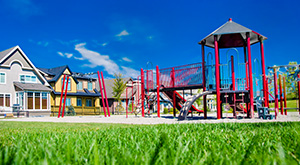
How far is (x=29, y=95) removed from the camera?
2878cm

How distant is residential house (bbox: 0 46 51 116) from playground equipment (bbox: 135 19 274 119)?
17.7m

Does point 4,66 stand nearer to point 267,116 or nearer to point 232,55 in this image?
point 232,55

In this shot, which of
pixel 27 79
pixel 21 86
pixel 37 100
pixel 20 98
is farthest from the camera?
pixel 27 79

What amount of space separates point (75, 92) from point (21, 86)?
849 cm

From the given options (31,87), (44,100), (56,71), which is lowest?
(44,100)

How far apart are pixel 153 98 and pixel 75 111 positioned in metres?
18.1

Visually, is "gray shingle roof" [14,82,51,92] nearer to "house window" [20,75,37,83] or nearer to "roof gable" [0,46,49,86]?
"house window" [20,75,37,83]

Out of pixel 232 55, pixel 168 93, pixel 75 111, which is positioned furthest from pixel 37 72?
pixel 232 55

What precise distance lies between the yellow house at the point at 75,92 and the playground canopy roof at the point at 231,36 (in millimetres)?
20049

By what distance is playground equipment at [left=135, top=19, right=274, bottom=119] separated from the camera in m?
12.1

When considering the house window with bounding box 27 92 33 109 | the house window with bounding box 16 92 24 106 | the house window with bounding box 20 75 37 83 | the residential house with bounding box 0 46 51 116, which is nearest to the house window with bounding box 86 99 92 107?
the residential house with bounding box 0 46 51 116

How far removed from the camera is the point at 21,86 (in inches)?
1102

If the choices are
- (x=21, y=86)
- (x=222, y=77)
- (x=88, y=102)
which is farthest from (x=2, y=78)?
(x=222, y=77)

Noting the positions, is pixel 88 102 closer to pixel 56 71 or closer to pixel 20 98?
pixel 56 71
